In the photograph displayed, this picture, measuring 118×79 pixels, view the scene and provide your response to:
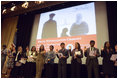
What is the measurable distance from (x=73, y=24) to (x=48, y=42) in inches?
50.0

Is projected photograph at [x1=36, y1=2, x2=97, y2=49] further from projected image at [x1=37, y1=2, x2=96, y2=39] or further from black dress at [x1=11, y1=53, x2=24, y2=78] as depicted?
black dress at [x1=11, y1=53, x2=24, y2=78]

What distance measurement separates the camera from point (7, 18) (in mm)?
6922

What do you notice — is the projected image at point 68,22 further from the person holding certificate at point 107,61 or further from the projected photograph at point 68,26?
the person holding certificate at point 107,61

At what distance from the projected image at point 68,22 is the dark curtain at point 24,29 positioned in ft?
1.97

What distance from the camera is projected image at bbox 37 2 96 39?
439 cm

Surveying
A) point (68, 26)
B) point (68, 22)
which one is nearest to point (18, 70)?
point (68, 26)

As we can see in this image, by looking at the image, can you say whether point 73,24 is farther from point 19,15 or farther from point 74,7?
point 19,15

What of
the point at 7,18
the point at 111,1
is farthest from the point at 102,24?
the point at 7,18

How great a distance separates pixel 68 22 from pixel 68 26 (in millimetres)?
176

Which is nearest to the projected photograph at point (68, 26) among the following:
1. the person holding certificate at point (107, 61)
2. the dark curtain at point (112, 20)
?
the dark curtain at point (112, 20)

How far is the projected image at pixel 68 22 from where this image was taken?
14.4 ft

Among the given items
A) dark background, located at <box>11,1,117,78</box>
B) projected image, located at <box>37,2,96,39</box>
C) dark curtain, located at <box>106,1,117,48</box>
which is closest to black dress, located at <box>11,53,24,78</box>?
dark background, located at <box>11,1,117,78</box>

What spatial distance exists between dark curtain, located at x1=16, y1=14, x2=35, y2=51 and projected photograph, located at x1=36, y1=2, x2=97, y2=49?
0.59 metres

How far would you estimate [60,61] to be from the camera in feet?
10.8
